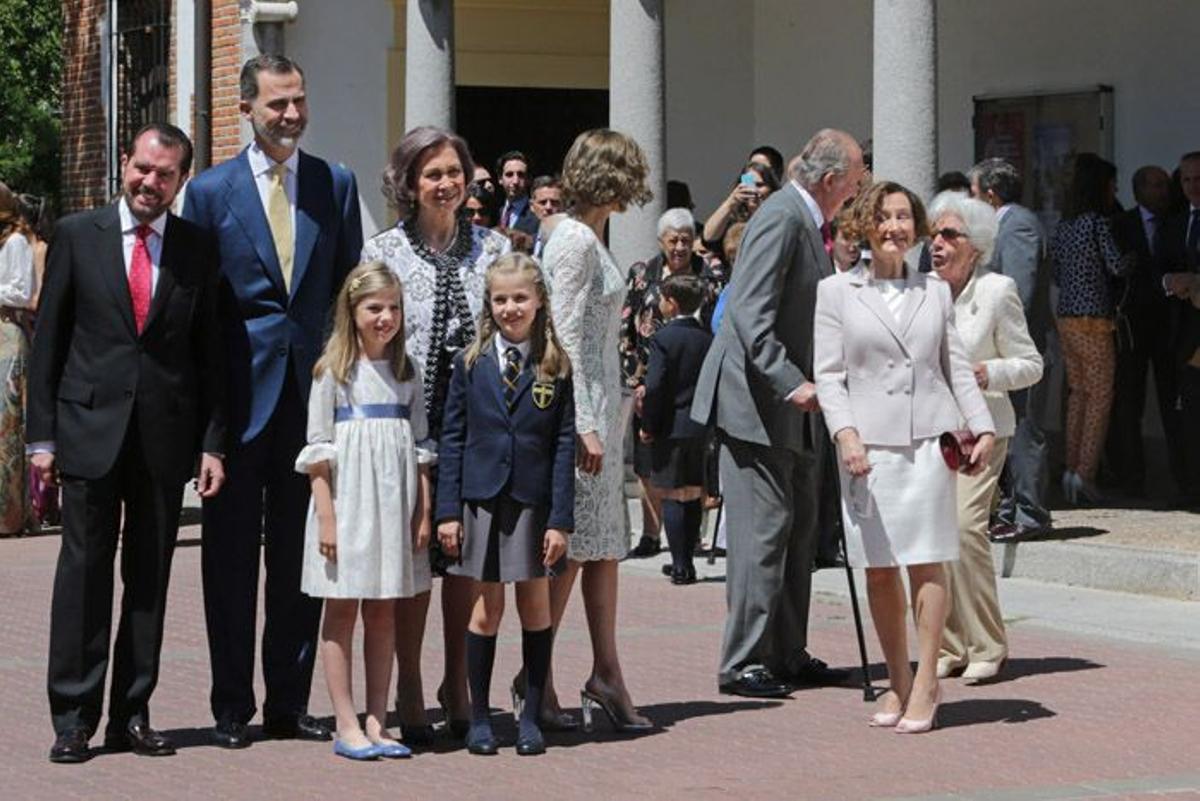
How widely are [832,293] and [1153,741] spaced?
1863mm

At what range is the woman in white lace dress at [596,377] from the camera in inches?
337

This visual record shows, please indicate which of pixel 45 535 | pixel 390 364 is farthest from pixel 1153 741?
pixel 45 535

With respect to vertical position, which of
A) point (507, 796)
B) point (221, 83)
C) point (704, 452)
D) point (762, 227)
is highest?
point (221, 83)

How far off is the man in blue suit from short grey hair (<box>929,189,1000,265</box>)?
8.81 feet

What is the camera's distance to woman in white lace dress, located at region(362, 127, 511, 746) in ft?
27.7

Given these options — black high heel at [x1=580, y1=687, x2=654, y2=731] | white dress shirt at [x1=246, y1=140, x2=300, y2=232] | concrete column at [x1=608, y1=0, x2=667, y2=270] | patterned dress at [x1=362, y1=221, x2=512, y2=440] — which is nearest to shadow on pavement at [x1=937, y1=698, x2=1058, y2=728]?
black high heel at [x1=580, y1=687, x2=654, y2=731]

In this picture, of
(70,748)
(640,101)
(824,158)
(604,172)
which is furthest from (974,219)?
(640,101)

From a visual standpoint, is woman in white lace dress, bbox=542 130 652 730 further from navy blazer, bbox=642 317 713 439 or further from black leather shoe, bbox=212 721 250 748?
navy blazer, bbox=642 317 713 439

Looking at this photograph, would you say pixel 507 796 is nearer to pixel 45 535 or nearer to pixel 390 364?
pixel 390 364

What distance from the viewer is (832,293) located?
29.1ft

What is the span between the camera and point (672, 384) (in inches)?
514

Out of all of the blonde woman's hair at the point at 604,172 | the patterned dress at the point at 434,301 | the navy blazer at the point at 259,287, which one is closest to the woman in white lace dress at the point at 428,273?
the patterned dress at the point at 434,301

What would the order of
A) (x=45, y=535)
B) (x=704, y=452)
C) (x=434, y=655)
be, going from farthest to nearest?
(x=45, y=535) → (x=704, y=452) → (x=434, y=655)

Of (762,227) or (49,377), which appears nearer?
(49,377)
